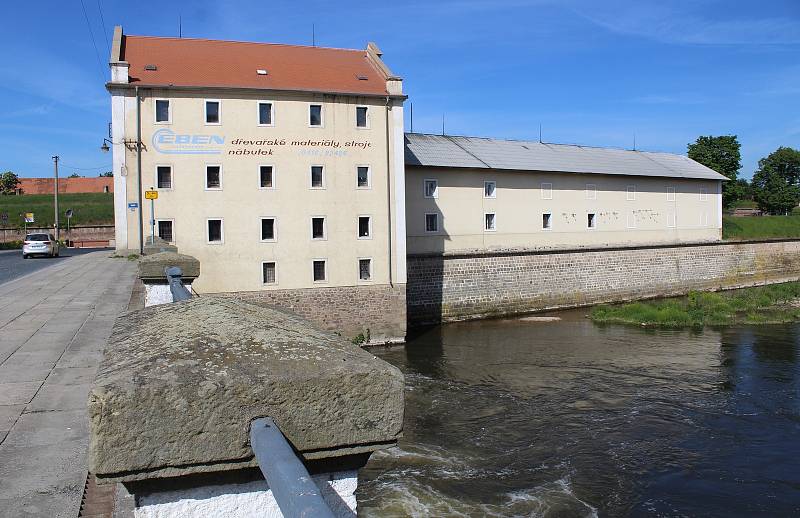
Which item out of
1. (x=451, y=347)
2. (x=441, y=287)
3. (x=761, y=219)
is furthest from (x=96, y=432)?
(x=761, y=219)

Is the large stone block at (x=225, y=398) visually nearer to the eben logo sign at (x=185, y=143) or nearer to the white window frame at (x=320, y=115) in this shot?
the eben logo sign at (x=185, y=143)

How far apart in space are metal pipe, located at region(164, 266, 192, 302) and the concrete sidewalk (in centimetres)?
117

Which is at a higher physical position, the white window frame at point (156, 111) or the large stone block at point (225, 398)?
the white window frame at point (156, 111)

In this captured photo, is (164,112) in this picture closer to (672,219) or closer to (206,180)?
(206,180)

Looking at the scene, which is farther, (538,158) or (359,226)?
(538,158)

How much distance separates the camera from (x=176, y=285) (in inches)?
201

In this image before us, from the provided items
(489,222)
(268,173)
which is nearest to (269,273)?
(268,173)

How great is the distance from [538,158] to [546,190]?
2.30 meters

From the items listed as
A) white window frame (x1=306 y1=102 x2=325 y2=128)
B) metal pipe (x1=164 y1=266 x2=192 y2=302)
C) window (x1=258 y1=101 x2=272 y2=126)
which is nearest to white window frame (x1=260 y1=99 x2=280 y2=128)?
window (x1=258 y1=101 x2=272 y2=126)

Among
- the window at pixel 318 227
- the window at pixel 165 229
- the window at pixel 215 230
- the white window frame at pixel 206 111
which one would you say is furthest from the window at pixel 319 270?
the white window frame at pixel 206 111

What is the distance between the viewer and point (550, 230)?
1355 inches

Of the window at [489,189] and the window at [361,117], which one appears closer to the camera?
the window at [361,117]

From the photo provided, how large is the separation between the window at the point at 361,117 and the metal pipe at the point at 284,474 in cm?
2371

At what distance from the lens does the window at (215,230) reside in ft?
75.6
